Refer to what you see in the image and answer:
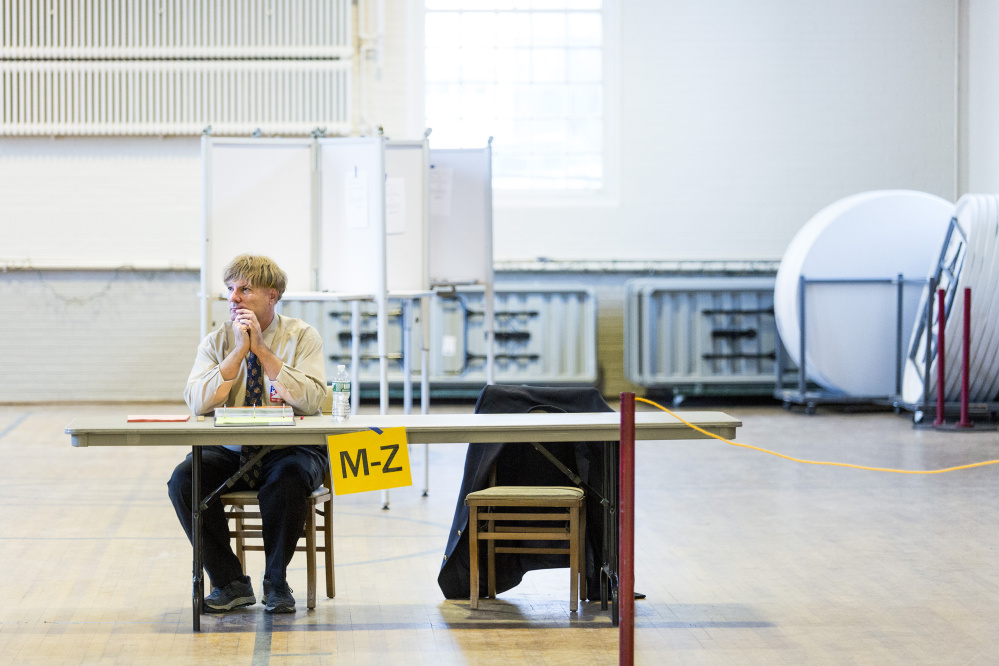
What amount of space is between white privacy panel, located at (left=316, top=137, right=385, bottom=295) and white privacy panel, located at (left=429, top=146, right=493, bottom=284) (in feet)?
2.09

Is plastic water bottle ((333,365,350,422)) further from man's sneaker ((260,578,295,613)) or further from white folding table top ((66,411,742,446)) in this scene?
man's sneaker ((260,578,295,613))

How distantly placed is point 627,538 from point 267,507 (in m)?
1.47

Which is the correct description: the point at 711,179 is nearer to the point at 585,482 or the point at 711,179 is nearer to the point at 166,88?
the point at 166,88

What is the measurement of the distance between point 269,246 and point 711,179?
6.48 m

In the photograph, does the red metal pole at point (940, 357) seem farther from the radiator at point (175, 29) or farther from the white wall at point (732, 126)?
the radiator at point (175, 29)

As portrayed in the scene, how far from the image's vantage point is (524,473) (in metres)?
4.14

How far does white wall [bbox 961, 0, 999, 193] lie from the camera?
10852 mm

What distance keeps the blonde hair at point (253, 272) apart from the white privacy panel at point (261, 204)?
192cm

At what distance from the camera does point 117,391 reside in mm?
11125

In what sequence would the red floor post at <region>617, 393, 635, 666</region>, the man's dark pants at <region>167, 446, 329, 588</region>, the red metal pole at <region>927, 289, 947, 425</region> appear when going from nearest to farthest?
the red floor post at <region>617, 393, 635, 666</region> → the man's dark pants at <region>167, 446, 329, 588</region> → the red metal pole at <region>927, 289, 947, 425</region>

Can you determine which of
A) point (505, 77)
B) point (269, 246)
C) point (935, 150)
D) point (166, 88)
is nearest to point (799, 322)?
point (935, 150)

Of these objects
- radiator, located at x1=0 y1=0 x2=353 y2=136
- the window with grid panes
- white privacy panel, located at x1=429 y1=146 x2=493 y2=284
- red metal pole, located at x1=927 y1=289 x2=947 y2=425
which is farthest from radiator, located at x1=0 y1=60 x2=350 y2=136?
red metal pole, located at x1=927 y1=289 x2=947 y2=425

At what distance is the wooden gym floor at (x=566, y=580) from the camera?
3.55 m

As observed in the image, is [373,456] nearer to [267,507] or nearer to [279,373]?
[267,507]
